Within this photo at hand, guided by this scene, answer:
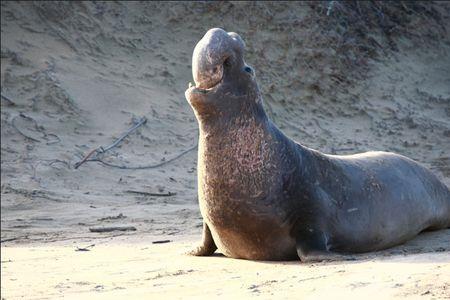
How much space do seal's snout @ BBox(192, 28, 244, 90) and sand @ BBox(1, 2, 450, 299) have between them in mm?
1067

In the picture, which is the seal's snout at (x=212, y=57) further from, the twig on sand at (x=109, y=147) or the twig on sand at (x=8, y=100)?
the twig on sand at (x=8, y=100)

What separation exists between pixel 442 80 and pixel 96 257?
8.92 metres

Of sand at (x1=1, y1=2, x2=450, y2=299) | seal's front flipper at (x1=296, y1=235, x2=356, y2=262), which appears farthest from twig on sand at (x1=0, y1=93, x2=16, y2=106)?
seal's front flipper at (x1=296, y1=235, x2=356, y2=262)

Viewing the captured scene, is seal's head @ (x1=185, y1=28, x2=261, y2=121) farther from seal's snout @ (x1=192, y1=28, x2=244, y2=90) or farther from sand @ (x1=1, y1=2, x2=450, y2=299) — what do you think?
sand @ (x1=1, y1=2, x2=450, y2=299)

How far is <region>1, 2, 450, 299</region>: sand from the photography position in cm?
525

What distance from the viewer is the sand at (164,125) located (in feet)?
17.2

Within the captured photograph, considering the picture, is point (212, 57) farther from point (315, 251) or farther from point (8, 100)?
point (8, 100)

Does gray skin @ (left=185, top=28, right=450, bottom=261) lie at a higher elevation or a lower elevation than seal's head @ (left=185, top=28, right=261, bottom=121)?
lower

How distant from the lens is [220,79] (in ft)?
19.5

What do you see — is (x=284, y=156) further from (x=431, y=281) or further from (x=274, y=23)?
(x=274, y=23)

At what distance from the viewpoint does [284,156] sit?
239 inches

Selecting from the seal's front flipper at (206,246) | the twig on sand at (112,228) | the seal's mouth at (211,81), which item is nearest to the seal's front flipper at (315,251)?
the seal's front flipper at (206,246)

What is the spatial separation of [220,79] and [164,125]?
593cm

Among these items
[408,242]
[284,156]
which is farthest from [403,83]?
[284,156]
